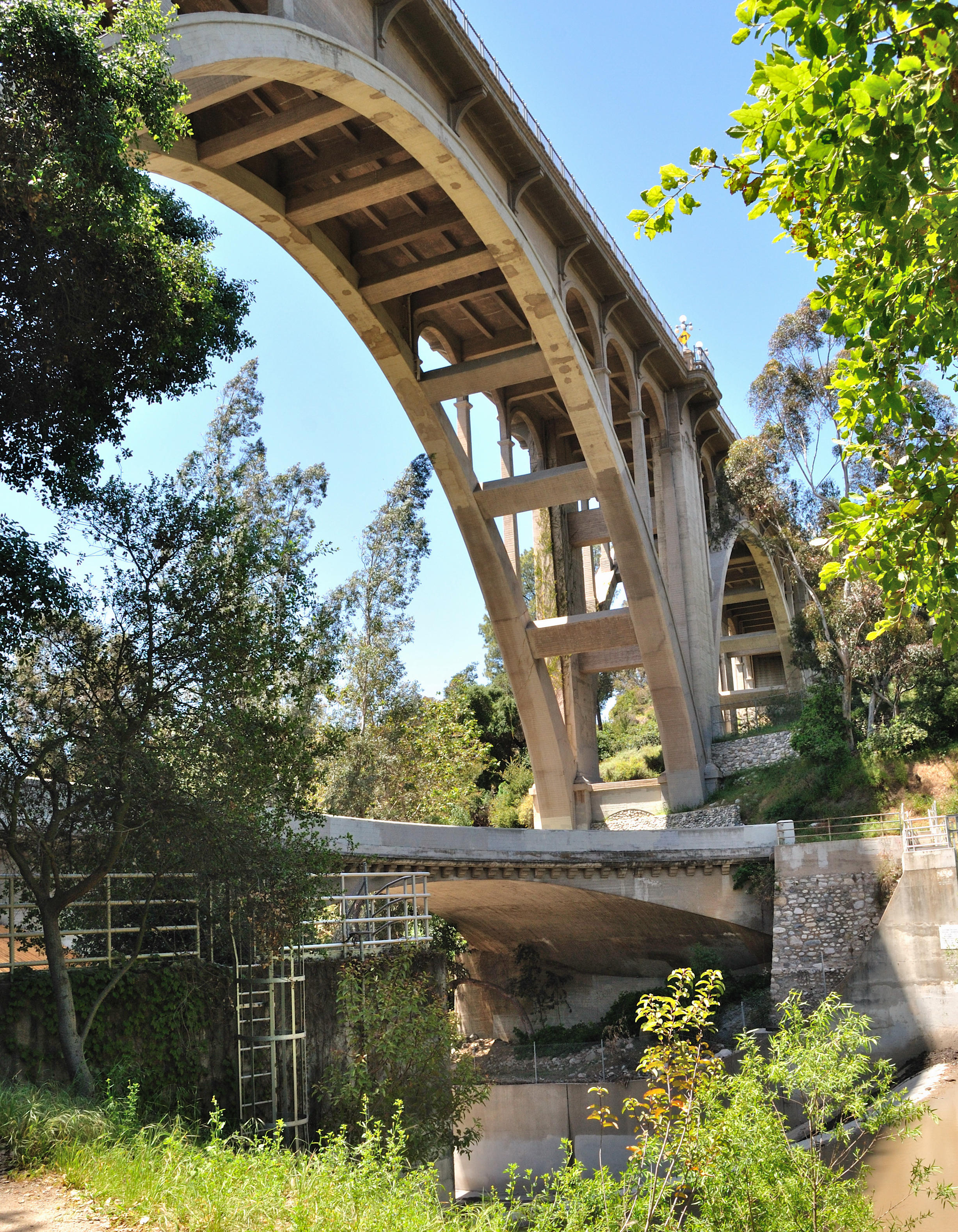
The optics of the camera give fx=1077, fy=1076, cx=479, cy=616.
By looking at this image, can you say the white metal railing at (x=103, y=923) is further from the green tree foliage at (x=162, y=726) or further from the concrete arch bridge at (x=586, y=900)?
the concrete arch bridge at (x=586, y=900)

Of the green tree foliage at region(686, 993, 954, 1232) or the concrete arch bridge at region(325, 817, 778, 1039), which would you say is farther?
the concrete arch bridge at region(325, 817, 778, 1039)

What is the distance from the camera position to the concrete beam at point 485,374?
25.6m

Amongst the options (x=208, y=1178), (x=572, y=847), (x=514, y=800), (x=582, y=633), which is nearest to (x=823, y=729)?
(x=582, y=633)

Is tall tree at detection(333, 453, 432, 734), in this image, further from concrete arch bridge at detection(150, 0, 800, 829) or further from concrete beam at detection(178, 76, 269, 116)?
concrete beam at detection(178, 76, 269, 116)

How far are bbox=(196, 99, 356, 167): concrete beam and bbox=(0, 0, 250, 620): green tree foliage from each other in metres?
7.63

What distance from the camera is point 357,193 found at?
21094 millimetres

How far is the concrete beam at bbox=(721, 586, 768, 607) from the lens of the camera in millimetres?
49531

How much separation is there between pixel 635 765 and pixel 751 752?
30.0 feet

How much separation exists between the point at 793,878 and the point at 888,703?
7.25 metres

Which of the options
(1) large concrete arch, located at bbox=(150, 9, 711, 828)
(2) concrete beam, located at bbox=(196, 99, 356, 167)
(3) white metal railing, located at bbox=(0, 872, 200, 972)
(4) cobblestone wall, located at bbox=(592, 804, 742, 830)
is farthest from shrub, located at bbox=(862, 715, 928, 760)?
(3) white metal railing, located at bbox=(0, 872, 200, 972)

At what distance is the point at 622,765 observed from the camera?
1565 inches

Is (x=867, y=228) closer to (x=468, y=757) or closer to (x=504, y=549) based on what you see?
(x=504, y=549)

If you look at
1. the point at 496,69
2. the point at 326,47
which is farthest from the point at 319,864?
the point at 496,69

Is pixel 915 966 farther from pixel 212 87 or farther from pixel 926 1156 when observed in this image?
pixel 212 87
